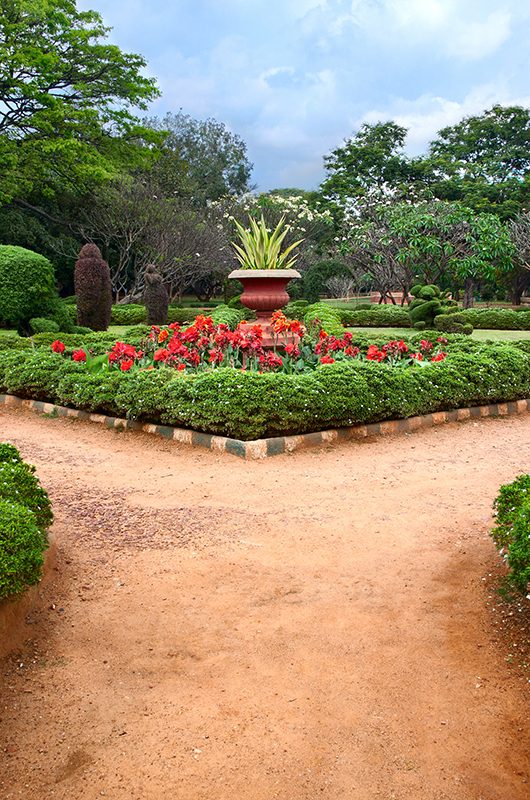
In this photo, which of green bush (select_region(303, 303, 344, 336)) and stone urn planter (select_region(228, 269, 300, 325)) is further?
green bush (select_region(303, 303, 344, 336))

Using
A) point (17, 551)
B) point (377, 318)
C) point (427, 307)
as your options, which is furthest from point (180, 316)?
point (17, 551)

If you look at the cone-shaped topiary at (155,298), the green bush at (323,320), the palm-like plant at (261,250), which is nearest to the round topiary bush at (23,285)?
the cone-shaped topiary at (155,298)

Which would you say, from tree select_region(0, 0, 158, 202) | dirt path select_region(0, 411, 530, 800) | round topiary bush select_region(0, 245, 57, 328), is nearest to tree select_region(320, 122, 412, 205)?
tree select_region(0, 0, 158, 202)

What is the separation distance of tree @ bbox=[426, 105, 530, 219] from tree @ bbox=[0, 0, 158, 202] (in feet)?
45.9

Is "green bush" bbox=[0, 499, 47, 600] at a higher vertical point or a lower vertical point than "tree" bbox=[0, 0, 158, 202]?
lower

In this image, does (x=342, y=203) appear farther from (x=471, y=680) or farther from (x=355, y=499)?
(x=471, y=680)

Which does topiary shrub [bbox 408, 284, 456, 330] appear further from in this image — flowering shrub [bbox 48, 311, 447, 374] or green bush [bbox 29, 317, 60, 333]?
green bush [bbox 29, 317, 60, 333]

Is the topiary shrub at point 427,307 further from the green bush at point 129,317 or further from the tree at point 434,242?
the green bush at point 129,317

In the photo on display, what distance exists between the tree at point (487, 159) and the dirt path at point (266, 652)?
88.0 feet

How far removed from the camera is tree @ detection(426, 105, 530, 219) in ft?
94.3

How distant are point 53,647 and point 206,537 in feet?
4.20

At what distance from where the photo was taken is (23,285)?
43.4ft

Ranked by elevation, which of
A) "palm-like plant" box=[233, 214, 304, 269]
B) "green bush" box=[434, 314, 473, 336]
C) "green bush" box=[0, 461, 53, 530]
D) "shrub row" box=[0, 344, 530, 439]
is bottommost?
"green bush" box=[0, 461, 53, 530]

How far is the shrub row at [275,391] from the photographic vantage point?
591 centimetres
